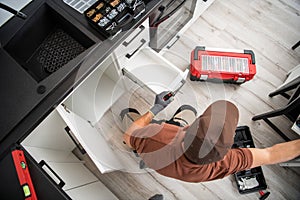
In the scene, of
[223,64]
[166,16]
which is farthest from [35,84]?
[223,64]

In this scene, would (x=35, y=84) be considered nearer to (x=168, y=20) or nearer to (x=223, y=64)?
(x=168, y=20)

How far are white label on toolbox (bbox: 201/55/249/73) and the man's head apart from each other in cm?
68

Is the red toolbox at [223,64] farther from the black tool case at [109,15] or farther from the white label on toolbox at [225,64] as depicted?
the black tool case at [109,15]

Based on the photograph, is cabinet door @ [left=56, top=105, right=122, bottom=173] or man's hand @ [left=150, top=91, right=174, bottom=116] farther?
man's hand @ [left=150, top=91, right=174, bottom=116]

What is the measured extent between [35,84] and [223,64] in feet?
3.52

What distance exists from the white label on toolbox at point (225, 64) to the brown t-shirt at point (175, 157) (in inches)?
22.8

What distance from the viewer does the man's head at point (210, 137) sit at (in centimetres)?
90

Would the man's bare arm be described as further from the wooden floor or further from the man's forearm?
the man's forearm

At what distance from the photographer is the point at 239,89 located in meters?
1.77

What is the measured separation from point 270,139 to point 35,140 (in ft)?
4.42

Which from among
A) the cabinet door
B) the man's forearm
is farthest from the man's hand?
the cabinet door

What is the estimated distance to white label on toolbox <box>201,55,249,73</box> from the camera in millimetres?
1606

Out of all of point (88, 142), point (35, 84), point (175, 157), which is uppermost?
point (35, 84)

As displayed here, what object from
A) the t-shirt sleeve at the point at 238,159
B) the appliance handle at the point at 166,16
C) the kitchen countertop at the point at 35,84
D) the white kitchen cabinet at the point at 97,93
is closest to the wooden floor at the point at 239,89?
the white kitchen cabinet at the point at 97,93
